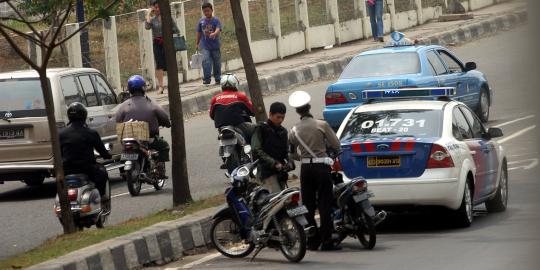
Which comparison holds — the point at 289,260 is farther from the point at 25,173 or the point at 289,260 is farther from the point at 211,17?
Answer: the point at 211,17

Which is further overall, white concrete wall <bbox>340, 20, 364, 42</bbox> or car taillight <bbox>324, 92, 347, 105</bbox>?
white concrete wall <bbox>340, 20, 364, 42</bbox>

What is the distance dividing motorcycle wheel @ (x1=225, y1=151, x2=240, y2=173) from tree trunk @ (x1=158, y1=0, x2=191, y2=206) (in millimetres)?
2195

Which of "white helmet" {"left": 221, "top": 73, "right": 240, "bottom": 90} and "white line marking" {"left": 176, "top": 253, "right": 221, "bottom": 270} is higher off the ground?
"white helmet" {"left": 221, "top": 73, "right": 240, "bottom": 90}

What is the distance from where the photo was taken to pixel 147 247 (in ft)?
31.5

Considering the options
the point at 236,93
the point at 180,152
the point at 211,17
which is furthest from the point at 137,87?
the point at 211,17

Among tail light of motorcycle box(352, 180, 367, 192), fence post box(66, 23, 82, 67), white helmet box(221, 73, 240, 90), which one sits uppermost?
fence post box(66, 23, 82, 67)

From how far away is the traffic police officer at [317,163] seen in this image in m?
10.1

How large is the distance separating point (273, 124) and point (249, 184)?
31.3 inches

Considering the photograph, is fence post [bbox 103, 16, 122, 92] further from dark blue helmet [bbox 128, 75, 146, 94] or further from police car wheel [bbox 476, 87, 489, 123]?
dark blue helmet [bbox 128, 75, 146, 94]

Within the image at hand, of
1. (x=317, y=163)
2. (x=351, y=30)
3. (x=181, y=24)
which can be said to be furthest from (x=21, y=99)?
(x=351, y=30)

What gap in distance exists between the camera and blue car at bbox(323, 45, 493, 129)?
17.3 m

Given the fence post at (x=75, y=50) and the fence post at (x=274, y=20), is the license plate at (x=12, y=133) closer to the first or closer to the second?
the fence post at (x=75, y=50)

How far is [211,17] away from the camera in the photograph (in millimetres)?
24359

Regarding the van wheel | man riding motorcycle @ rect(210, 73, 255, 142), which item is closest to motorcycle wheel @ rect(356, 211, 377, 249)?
man riding motorcycle @ rect(210, 73, 255, 142)
